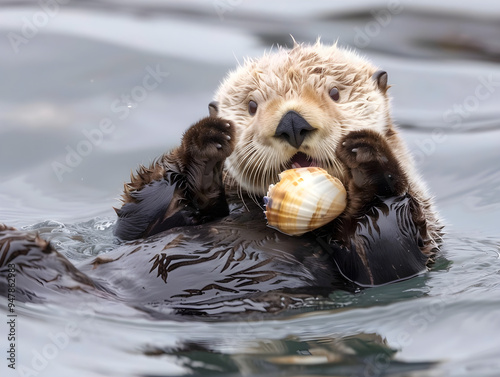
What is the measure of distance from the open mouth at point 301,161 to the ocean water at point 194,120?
1.95ft

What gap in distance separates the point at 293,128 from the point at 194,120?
3189 mm

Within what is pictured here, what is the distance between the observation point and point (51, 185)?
5602 millimetres

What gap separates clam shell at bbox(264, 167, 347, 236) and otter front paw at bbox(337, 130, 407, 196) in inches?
4.3

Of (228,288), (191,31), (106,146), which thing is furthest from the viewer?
(191,31)

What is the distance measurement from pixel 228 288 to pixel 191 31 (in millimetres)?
5055

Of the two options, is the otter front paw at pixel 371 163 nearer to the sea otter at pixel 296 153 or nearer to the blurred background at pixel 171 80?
the sea otter at pixel 296 153

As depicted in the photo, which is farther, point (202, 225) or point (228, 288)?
point (202, 225)

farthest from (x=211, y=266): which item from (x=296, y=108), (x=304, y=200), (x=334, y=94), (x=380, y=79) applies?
(x=380, y=79)

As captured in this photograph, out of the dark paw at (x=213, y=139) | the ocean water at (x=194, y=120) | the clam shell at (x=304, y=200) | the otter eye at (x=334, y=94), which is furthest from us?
the otter eye at (x=334, y=94)

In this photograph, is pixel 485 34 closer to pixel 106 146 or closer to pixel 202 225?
pixel 106 146

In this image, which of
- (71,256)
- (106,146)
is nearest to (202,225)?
(71,256)

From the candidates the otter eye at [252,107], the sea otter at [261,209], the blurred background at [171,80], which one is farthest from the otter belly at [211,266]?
the blurred background at [171,80]

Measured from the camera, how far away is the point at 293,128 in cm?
310

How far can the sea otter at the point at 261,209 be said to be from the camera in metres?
3.02
